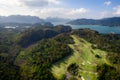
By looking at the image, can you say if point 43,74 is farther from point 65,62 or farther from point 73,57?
point 73,57


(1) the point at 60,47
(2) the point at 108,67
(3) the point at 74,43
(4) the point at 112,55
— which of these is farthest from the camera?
(3) the point at 74,43

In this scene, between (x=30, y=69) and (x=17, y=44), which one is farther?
(x=17, y=44)

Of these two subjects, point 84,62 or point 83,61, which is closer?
point 84,62

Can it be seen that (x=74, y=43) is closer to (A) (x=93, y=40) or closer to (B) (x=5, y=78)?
(A) (x=93, y=40)

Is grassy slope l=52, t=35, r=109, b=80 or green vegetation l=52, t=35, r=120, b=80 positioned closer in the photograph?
green vegetation l=52, t=35, r=120, b=80

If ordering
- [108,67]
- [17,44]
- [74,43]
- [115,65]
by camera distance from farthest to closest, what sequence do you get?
[17,44] < [74,43] < [115,65] < [108,67]

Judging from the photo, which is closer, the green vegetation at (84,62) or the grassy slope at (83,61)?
the green vegetation at (84,62)

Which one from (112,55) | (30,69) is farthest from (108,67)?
(30,69)
